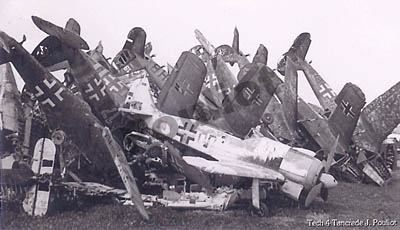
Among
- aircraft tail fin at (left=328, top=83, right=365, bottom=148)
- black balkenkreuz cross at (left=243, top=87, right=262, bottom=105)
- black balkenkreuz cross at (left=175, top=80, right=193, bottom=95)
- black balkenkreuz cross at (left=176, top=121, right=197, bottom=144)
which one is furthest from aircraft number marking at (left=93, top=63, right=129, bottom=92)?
aircraft tail fin at (left=328, top=83, right=365, bottom=148)

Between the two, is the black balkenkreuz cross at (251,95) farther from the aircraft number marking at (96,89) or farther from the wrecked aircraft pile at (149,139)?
the aircraft number marking at (96,89)

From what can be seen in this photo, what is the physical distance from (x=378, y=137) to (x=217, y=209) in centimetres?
564

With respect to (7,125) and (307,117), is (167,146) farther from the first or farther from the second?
(307,117)

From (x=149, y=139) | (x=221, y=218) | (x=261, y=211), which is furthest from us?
(x=149, y=139)

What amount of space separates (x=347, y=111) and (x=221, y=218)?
4.43m

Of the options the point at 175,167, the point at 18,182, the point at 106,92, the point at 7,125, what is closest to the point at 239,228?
the point at 175,167

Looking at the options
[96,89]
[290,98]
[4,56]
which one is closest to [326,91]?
[290,98]

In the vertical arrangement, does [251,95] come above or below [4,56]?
below

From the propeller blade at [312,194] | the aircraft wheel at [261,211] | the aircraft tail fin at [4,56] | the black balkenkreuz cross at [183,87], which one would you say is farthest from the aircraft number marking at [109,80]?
the propeller blade at [312,194]

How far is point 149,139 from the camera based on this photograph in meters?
8.20

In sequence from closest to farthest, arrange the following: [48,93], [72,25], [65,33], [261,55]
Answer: [48,93], [65,33], [72,25], [261,55]

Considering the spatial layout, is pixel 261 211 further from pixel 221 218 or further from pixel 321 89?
pixel 321 89

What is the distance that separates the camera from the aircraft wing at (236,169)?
7.37m

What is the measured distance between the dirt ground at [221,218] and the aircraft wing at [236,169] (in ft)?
2.15
